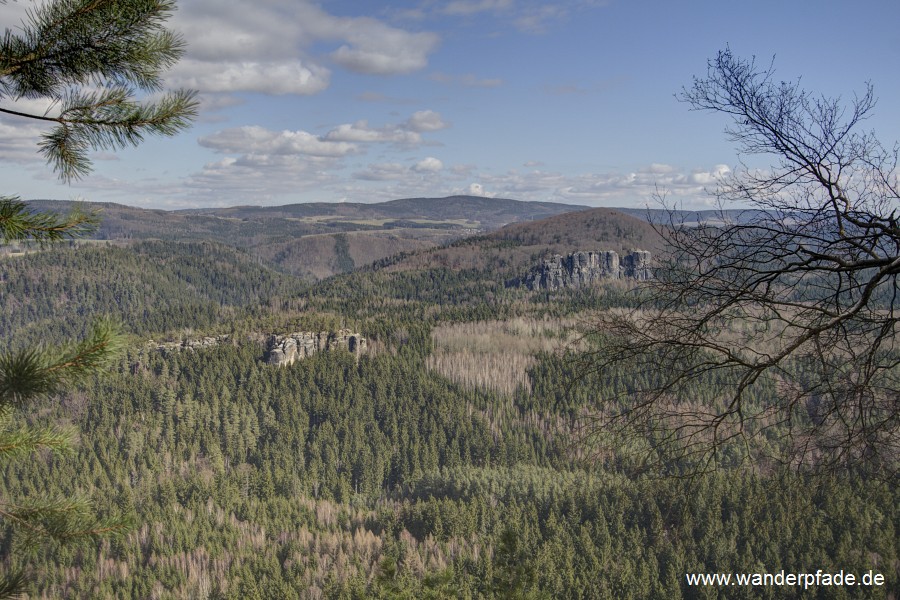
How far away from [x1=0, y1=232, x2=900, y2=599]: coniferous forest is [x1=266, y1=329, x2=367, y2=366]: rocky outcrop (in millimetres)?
3129

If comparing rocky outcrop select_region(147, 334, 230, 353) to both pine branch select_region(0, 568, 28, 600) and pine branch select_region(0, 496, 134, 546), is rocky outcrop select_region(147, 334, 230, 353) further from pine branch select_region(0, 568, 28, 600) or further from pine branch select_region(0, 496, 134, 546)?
pine branch select_region(0, 568, 28, 600)

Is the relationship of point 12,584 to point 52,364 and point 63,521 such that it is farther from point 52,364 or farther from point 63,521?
point 52,364

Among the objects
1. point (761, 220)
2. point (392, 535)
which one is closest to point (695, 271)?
point (761, 220)

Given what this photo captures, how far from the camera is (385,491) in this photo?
120 m

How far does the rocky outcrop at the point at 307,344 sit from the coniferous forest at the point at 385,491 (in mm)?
3129

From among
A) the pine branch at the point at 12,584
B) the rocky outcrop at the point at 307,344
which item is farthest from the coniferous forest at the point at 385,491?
the rocky outcrop at the point at 307,344

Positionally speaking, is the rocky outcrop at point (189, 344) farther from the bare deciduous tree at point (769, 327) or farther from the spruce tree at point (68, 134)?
the bare deciduous tree at point (769, 327)

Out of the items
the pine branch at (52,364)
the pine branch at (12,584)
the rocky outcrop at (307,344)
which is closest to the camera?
the pine branch at (52,364)

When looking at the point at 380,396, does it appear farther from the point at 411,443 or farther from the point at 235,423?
the point at 235,423

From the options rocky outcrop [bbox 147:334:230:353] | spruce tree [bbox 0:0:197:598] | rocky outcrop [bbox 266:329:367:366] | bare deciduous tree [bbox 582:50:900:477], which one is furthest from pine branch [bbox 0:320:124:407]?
rocky outcrop [bbox 147:334:230:353]

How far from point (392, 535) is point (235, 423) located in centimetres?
6219

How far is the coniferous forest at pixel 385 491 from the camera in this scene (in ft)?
219

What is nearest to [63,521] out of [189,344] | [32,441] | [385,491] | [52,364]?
[32,441]

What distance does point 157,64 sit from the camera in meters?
6.49
